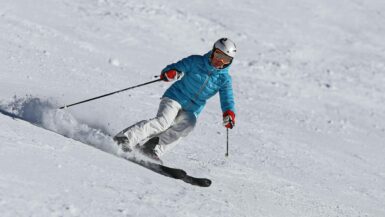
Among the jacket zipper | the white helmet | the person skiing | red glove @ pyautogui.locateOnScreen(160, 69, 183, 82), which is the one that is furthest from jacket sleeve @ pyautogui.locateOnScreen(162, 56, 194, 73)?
the white helmet

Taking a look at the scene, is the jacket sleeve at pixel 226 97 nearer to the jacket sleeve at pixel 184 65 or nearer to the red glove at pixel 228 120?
the red glove at pixel 228 120

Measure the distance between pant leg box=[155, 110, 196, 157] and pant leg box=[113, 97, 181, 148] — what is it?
10 cm

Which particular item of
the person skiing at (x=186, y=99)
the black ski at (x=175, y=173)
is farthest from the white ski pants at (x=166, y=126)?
the black ski at (x=175, y=173)

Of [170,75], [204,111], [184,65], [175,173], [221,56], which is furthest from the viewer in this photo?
[204,111]

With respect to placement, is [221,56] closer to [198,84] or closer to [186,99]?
[198,84]

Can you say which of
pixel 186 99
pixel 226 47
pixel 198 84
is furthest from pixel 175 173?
pixel 226 47

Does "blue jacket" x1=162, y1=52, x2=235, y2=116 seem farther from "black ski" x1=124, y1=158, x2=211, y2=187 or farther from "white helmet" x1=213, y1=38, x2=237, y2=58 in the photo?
"black ski" x1=124, y1=158, x2=211, y2=187

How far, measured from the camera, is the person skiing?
7031mm

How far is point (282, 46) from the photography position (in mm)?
16781

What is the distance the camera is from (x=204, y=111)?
11.0m

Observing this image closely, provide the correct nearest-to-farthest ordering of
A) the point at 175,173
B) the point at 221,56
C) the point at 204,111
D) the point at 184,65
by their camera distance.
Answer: the point at 175,173, the point at 221,56, the point at 184,65, the point at 204,111

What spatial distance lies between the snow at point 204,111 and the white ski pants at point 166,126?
1.11 ft

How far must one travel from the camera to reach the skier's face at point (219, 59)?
7.05 meters

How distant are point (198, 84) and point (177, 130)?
25.1 inches
